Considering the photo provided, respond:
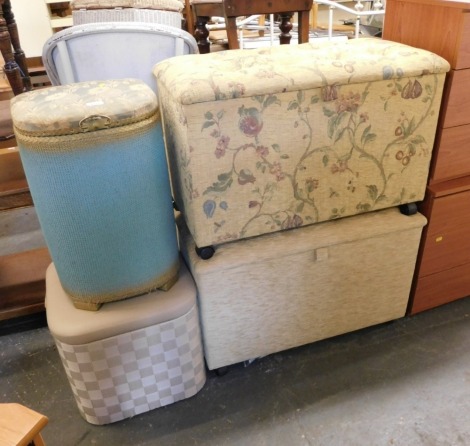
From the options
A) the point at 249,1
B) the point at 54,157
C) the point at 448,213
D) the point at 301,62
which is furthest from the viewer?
the point at 249,1

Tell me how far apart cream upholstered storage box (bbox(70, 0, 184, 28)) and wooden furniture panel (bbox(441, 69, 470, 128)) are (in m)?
1.58

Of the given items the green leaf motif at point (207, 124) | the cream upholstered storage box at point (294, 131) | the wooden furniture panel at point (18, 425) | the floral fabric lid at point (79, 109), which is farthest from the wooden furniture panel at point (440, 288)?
the wooden furniture panel at point (18, 425)

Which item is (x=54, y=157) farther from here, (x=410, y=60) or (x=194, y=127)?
(x=410, y=60)

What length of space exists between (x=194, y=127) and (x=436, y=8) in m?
0.72

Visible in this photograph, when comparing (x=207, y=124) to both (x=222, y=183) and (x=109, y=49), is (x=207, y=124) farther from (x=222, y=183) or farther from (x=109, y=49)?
(x=109, y=49)

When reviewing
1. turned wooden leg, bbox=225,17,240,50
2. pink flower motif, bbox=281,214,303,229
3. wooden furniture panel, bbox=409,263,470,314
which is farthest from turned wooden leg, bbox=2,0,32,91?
wooden furniture panel, bbox=409,263,470,314

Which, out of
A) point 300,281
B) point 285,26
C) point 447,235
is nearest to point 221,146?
point 300,281

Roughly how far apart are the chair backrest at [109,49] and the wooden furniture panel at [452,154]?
1.00 meters

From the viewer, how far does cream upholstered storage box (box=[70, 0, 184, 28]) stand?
2.28 m

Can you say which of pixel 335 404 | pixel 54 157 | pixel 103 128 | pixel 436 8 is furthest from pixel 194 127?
pixel 335 404

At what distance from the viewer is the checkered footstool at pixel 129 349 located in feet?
3.51

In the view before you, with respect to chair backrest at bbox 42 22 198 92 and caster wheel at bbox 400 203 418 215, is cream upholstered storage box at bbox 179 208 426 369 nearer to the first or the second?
caster wheel at bbox 400 203 418 215

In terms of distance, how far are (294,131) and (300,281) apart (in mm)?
418

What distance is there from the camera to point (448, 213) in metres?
1.33
